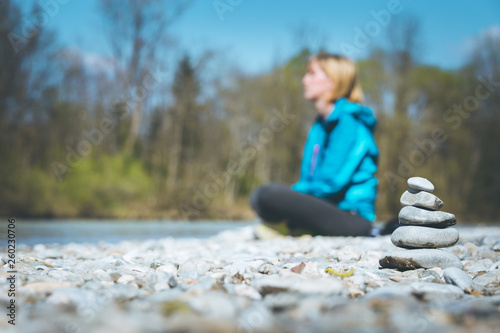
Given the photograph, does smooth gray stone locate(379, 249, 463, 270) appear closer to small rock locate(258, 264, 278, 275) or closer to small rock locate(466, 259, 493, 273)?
small rock locate(466, 259, 493, 273)

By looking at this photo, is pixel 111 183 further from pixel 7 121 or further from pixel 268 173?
pixel 268 173

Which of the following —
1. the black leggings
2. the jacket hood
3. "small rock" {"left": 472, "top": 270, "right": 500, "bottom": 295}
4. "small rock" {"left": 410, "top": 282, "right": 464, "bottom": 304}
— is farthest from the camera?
the jacket hood

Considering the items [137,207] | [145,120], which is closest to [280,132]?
[145,120]

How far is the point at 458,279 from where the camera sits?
1779 millimetres

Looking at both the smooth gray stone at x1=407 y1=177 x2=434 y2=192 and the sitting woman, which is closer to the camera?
the smooth gray stone at x1=407 y1=177 x2=434 y2=192

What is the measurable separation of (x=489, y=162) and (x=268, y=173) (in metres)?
9.96

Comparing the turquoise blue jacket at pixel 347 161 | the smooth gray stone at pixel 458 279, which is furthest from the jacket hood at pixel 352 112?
the smooth gray stone at pixel 458 279

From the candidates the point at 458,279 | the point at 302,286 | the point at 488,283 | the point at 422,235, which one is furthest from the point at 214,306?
the point at 422,235

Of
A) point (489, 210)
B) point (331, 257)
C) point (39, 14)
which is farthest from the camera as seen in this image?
point (489, 210)

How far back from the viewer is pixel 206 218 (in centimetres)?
1445

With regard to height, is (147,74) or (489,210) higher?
(147,74)

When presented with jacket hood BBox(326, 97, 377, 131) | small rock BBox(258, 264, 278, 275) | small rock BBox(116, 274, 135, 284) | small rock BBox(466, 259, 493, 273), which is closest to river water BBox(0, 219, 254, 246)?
jacket hood BBox(326, 97, 377, 131)

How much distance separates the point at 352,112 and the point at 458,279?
2.59 metres

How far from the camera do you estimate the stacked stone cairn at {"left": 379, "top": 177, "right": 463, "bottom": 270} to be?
2195 millimetres
